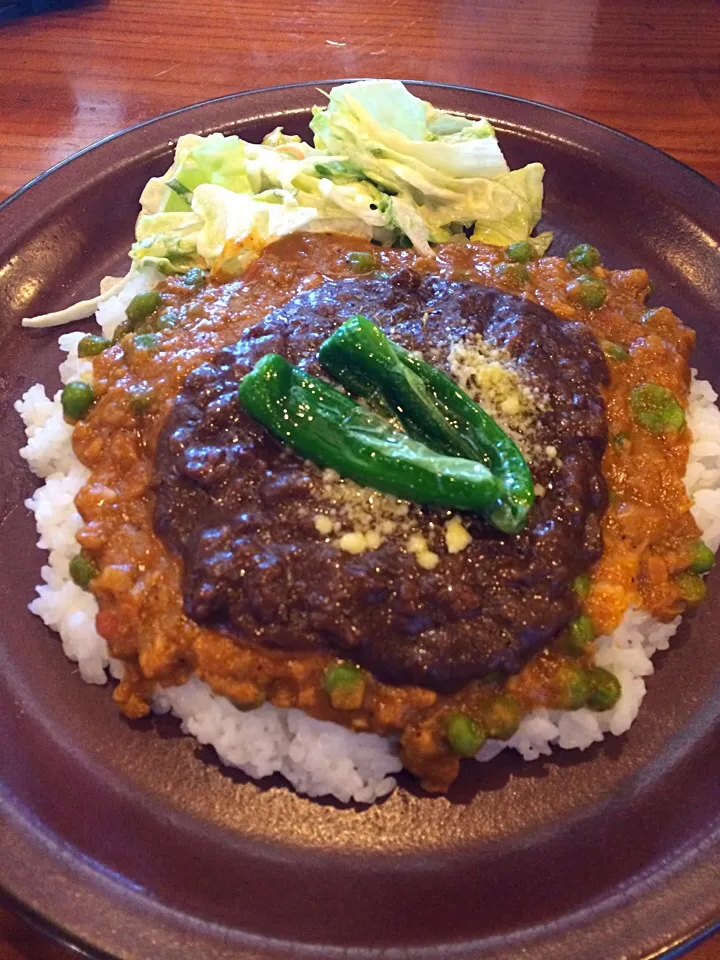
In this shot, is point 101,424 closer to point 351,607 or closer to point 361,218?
point 351,607

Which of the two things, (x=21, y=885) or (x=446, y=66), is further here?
(x=446, y=66)

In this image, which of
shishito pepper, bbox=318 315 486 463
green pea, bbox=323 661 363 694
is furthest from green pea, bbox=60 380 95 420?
green pea, bbox=323 661 363 694

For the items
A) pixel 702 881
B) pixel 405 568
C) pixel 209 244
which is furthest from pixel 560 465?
pixel 209 244

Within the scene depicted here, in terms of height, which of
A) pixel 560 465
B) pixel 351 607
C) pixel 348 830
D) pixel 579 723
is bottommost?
pixel 348 830

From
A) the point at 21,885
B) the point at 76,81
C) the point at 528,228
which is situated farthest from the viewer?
the point at 76,81

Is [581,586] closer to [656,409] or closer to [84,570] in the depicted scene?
[656,409]

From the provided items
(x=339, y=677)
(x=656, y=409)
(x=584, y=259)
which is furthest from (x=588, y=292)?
(x=339, y=677)

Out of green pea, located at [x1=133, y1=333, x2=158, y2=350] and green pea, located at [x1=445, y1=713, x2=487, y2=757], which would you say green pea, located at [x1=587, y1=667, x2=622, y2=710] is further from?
green pea, located at [x1=133, y1=333, x2=158, y2=350]
